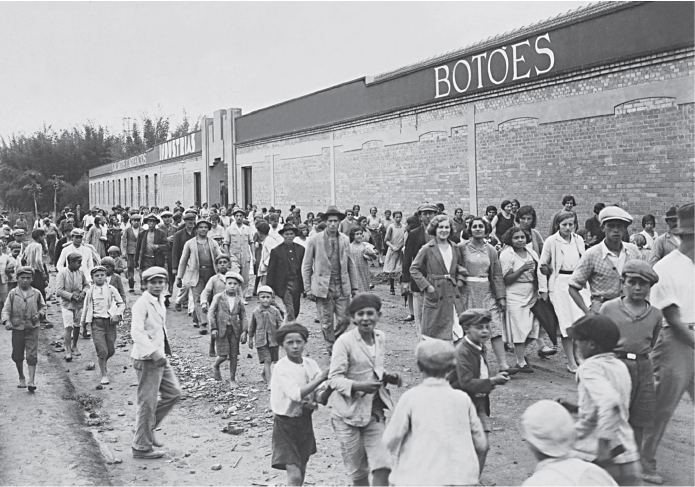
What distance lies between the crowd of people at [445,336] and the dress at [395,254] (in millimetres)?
2456

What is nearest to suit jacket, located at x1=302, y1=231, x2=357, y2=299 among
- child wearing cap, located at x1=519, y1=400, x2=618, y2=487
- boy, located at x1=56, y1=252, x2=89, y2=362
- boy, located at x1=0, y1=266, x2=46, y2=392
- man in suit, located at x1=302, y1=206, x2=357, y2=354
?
man in suit, located at x1=302, y1=206, x2=357, y2=354

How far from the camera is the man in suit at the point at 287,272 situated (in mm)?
10766

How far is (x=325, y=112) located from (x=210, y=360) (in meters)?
17.1

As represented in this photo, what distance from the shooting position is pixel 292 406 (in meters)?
5.52

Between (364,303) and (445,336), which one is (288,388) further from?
(445,336)

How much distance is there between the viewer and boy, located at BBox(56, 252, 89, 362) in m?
11.6

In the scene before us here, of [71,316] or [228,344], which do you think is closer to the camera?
[228,344]

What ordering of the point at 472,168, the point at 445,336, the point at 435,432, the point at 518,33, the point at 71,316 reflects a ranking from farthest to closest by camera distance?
the point at 472,168 → the point at 518,33 → the point at 71,316 → the point at 445,336 → the point at 435,432

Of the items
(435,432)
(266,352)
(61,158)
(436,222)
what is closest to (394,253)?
(266,352)

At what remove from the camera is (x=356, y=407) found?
527 centimetres

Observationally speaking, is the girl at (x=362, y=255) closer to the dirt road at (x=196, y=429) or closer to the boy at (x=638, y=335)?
the dirt road at (x=196, y=429)

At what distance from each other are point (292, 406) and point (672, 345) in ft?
9.30

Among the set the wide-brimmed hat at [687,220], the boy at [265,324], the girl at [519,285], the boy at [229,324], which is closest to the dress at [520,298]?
the girl at [519,285]

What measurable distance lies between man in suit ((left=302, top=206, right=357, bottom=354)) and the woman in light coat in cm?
153
